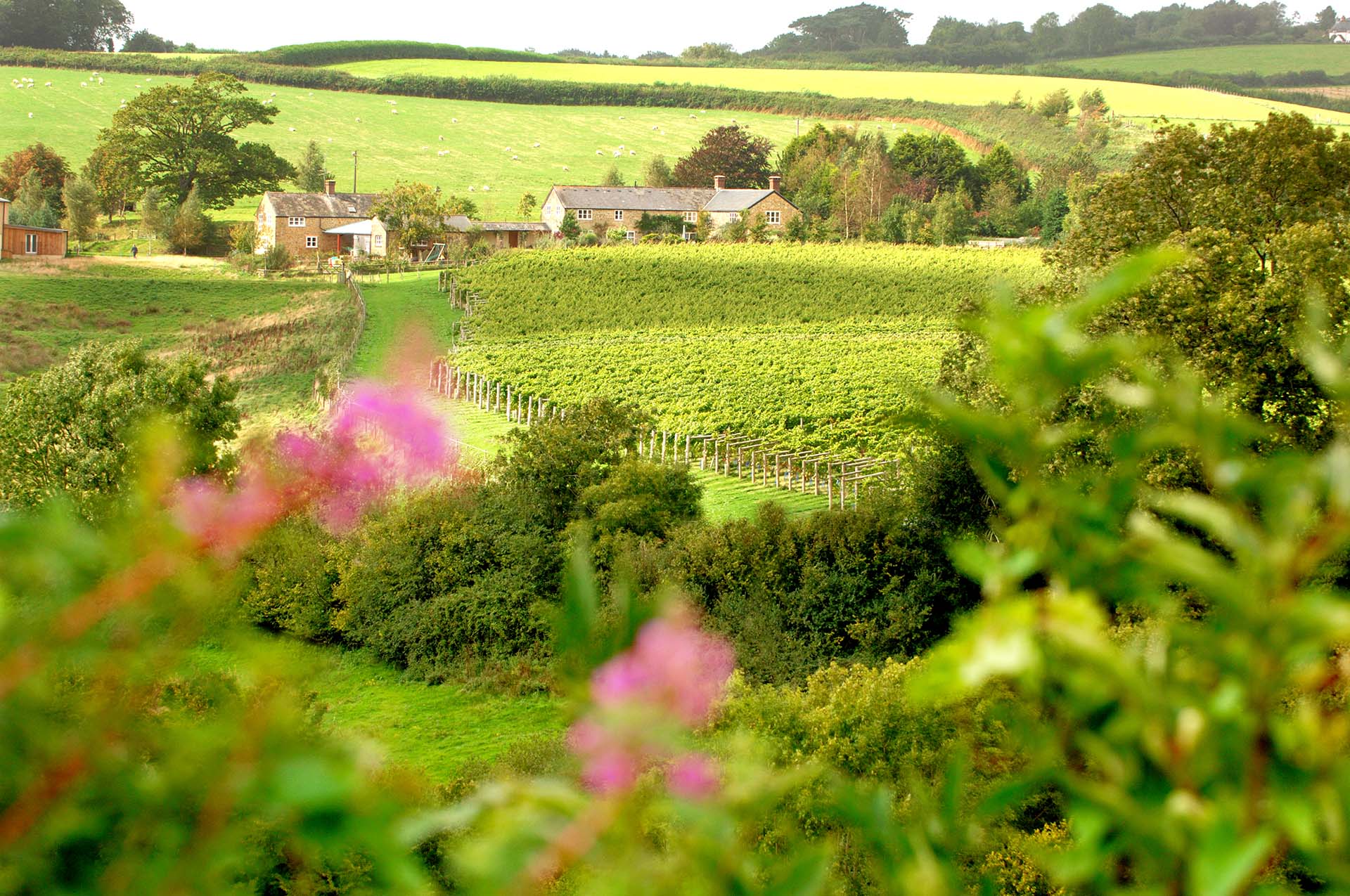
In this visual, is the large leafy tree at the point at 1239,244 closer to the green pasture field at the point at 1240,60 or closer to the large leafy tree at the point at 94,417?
the large leafy tree at the point at 94,417

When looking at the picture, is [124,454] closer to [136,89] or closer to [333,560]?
[333,560]

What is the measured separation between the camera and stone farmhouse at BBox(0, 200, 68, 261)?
5506 cm

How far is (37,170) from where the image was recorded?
7162 centimetres

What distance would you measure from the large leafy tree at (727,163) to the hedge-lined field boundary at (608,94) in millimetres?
17684

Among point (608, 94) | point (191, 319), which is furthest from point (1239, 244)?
point (608, 94)

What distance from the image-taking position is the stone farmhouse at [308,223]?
221 feet

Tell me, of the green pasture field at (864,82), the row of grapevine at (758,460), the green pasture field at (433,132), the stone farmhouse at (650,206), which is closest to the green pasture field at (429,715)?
the row of grapevine at (758,460)

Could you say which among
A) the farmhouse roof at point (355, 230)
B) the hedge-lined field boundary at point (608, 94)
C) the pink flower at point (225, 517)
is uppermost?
the hedge-lined field boundary at point (608, 94)

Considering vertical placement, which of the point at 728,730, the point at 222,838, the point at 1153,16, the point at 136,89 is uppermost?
the point at 1153,16

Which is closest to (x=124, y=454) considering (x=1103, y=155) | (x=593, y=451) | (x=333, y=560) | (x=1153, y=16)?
(x=333, y=560)

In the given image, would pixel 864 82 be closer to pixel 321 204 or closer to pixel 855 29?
pixel 855 29

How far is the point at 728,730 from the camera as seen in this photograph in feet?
36.3

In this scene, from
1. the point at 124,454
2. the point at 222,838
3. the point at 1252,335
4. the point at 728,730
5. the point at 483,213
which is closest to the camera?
the point at 222,838

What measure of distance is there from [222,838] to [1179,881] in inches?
36.2
